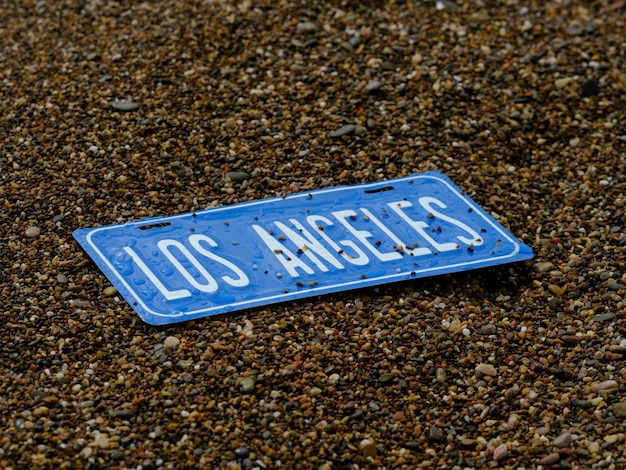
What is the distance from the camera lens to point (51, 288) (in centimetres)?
381

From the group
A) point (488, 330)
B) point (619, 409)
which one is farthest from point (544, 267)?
point (619, 409)

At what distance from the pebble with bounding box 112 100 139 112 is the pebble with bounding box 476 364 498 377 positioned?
2.23 metres

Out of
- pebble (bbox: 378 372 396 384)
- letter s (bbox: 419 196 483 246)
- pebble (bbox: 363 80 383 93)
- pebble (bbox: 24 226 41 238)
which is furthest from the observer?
pebble (bbox: 363 80 383 93)

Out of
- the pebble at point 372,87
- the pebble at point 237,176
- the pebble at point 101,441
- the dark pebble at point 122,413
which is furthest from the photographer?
the pebble at point 372,87

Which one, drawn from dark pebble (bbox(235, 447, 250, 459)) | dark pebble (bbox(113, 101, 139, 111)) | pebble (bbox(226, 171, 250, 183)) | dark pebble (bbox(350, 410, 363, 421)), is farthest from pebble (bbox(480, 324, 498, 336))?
dark pebble (bbox(113, 101, 139, 111))

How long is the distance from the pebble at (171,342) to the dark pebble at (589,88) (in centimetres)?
278

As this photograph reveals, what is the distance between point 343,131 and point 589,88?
1.46m

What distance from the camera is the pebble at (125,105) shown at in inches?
190

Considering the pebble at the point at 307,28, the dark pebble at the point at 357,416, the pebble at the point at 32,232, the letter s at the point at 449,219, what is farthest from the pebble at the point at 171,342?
the pebble at the point at 307,28

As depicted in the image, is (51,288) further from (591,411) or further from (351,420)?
(591,411)

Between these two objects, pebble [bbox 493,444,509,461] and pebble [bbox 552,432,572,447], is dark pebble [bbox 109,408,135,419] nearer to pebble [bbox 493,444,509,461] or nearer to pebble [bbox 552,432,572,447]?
pebble [bbox 493,444,509,461]

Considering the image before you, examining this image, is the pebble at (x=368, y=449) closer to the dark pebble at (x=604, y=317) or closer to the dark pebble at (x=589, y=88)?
the dark pebble at (x=604, y=317)

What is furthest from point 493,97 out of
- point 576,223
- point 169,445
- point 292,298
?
point 169,445

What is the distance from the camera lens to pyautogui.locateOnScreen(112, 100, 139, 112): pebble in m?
4.82
